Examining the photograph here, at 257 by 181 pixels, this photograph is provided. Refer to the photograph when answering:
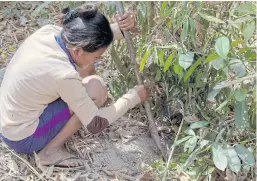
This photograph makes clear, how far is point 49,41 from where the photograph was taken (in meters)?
1.81

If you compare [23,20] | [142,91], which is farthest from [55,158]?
[23,20]

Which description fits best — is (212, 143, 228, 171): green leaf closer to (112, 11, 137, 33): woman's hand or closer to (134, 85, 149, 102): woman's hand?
(134, 85, 149, 102): woman's hand

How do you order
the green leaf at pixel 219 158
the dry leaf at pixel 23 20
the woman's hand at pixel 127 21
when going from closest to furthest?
the green leaf at pixel 219 158, the woman's hand at pixel 127 21, the dry leaf at pixel 23 20

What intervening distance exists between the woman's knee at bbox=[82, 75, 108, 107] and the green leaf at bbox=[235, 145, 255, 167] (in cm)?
65

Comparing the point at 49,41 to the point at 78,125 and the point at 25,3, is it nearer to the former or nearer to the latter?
the point at 78,125

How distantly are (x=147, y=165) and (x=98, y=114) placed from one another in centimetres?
30

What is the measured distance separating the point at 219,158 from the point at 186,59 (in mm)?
333

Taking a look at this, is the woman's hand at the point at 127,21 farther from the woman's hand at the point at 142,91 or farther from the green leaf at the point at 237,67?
the green leaf at the point at 237,67

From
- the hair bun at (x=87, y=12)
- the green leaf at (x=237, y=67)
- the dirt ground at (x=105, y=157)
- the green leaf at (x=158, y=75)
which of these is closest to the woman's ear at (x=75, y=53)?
the hair bun at (x=87, y=12)

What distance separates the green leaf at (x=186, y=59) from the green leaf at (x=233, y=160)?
0.96 feet

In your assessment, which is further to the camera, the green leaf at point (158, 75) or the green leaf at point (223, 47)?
the green leaf at point (158, 75)

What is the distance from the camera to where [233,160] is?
1515 mm

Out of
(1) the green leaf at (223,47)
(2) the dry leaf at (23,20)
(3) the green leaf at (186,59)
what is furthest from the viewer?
(2) the dry leaf at (23,20)

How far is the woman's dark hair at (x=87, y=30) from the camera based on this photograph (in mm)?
1724
